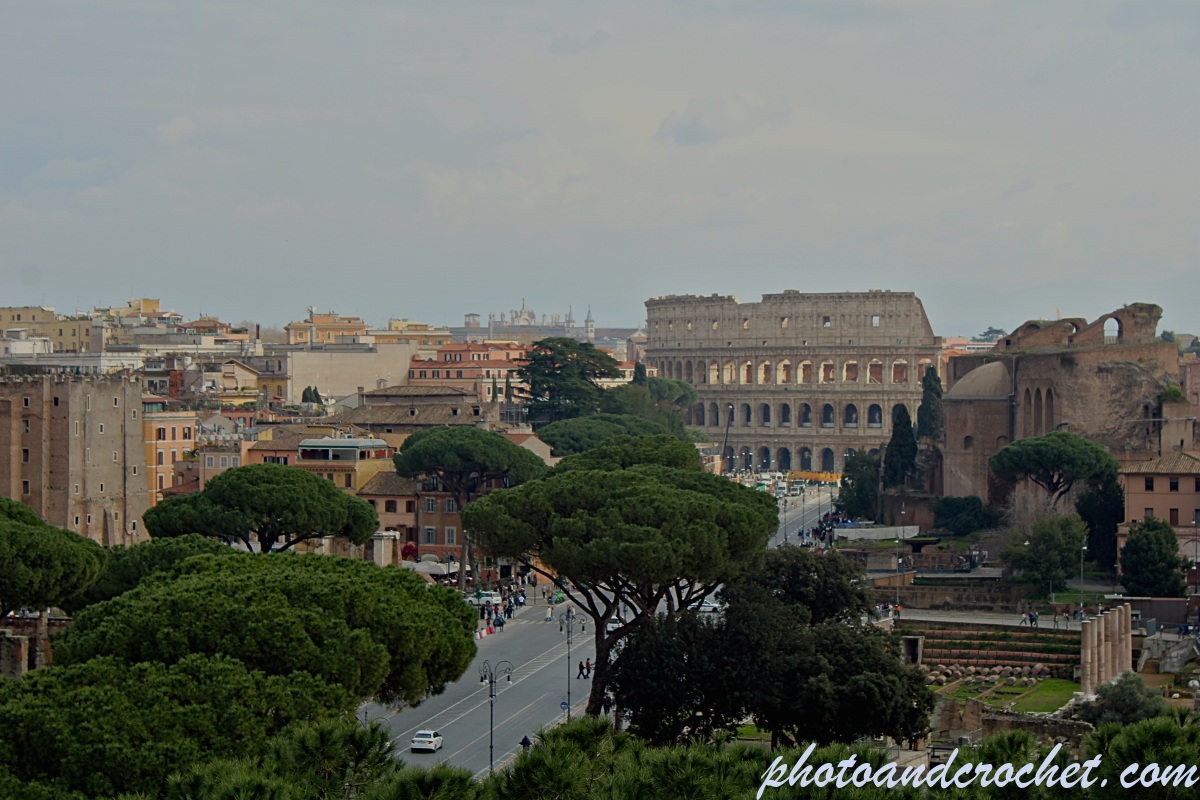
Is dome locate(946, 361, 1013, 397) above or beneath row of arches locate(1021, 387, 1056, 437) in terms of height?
above

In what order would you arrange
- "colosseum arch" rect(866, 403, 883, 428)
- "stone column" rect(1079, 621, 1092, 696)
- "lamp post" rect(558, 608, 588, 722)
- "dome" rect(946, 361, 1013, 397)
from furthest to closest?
"colosseum arch" rect(866, 403, 883, 428) → "dome" rect(946, 361, 1013, 397) → "stone column" rect(1079, 621, 1092, 696) → "lamp post" rect(558, 608, 588, 722)

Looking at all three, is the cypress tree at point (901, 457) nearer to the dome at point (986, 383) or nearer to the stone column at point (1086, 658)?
the dome at point (986, 383)

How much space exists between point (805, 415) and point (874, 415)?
4.03 metres

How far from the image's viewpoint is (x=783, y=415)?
99500mm

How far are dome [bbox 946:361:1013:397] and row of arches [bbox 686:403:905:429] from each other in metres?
38.3

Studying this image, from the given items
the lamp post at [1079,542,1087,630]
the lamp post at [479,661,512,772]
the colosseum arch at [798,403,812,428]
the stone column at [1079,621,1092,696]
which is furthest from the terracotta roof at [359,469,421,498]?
the colosseum arch at [798,403,812,428]

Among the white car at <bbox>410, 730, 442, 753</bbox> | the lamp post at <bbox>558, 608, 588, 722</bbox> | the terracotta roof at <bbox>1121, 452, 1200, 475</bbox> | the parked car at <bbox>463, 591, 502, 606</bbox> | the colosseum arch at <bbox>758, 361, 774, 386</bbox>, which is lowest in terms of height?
the white car at <bbox>410, 730, 442, 753</bbox>

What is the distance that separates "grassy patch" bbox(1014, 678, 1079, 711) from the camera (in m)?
30.7

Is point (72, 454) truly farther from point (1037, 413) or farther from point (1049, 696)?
point (1037, 413)

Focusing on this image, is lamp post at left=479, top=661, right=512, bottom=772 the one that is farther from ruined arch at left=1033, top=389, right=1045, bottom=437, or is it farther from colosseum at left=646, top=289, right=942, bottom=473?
colosseum at left=646, top=289, right=942, bottom=473

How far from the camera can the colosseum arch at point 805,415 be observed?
320ft

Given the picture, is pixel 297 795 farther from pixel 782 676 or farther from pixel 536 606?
pixel 536 606

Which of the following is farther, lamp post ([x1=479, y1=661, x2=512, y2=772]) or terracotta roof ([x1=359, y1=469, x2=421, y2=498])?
terracotta roof ([x1=359, y1=469, x2=421, y2=498])

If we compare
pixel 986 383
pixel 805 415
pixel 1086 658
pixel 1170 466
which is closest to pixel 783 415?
pixel 805 415
